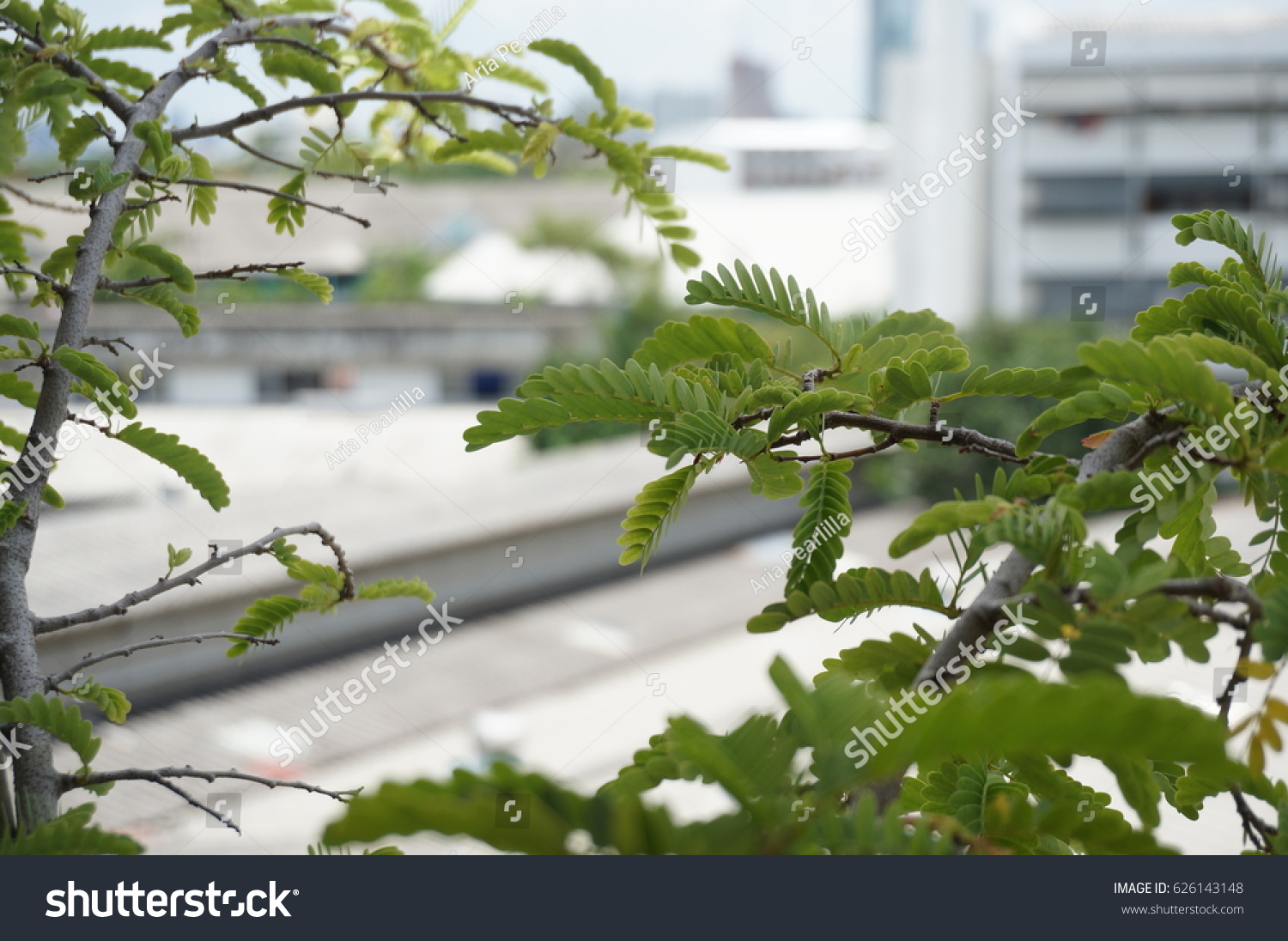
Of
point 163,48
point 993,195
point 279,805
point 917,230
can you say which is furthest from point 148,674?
point 993,195

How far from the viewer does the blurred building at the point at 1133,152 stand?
12.2 meters

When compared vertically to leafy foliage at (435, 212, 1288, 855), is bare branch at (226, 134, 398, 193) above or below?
above

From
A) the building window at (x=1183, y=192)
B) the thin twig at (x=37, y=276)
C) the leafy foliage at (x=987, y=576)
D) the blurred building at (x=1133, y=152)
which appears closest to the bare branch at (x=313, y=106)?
the thin twig at (x=37, y=276)

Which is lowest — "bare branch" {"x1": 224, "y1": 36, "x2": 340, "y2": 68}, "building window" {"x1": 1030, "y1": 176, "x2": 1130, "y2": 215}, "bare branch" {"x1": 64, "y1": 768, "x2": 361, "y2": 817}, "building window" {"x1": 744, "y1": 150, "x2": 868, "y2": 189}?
"bare branch" {"x1": 64, "y1": 768, "x2": 361, "y2": 817}

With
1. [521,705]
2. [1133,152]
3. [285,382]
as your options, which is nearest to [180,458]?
[521,705]

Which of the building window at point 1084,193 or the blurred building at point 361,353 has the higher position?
Result: the building window at point 1084,193

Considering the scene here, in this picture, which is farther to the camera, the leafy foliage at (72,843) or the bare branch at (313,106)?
the bare branch at (313,106)

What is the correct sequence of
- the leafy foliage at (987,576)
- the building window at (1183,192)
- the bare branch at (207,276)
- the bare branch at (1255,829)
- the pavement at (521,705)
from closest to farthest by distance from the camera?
the leafy foliage at (987,576) < the bare branch at (1255,829) < the bare branch at (207,276) < the pavement at (521,705) < the building window at (1183,192)

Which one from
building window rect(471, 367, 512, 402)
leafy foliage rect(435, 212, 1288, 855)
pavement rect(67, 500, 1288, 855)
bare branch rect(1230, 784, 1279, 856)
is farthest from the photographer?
building window rect(471, 367, 512, 402)

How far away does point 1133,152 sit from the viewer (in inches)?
512

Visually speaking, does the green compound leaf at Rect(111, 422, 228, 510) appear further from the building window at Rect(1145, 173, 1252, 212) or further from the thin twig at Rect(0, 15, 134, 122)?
the building window at Rect(1145, 173, 1252, 212)

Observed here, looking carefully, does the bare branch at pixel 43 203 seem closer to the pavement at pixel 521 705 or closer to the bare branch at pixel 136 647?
the bare branch at pixel 136 647

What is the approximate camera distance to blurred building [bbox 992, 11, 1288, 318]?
12156mm

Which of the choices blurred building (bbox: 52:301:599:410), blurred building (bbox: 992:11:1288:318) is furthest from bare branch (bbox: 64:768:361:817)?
blurred building (bbox: 992:11:1288:318)
